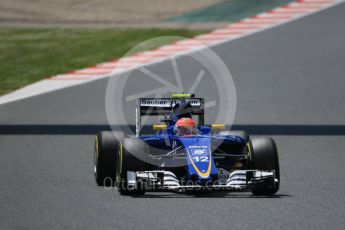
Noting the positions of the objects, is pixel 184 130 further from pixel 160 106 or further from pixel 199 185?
pixel 199 185

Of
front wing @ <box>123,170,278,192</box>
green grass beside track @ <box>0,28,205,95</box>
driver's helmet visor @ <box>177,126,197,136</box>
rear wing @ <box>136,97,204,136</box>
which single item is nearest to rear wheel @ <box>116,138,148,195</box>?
front wing @ <box>123,170,278,192</box>

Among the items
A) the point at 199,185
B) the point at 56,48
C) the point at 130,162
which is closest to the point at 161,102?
the point at 130,162

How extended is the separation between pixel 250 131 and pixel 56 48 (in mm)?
12579

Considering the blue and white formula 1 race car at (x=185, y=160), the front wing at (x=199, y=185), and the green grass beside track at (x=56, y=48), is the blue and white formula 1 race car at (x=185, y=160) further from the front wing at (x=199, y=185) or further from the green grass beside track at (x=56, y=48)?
the green grass beside track at (x=56, y=48)

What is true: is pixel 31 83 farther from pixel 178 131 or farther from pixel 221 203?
pixel 221 203

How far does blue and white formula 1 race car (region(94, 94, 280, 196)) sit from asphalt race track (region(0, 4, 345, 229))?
185 millimetres

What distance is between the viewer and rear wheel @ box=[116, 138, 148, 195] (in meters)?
13.2

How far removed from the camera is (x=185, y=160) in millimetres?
13570

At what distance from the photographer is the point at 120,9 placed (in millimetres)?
36188

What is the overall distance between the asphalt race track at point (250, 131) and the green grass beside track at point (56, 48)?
7.31 feet

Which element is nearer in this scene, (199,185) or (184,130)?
(199,185)

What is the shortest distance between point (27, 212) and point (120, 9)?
2464 cm

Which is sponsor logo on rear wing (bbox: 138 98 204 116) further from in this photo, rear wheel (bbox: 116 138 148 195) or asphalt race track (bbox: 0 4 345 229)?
rear wheel (bbox: 116 138 148 195)

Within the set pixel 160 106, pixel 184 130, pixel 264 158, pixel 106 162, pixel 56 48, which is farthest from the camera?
pixel 56 48
